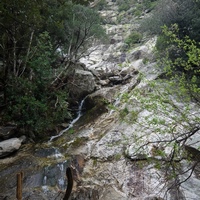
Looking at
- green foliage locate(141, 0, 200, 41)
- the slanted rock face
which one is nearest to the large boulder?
the slanted rock face

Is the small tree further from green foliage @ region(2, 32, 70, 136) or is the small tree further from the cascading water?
green foliage @ region(2, 32, 70, 136)

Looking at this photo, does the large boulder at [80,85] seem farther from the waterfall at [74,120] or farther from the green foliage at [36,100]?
the green foliage at [36,100]

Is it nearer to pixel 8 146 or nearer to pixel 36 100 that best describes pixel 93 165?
pixel 8 146

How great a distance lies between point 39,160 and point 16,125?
229 centimetres

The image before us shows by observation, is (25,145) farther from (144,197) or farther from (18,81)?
(144,197)

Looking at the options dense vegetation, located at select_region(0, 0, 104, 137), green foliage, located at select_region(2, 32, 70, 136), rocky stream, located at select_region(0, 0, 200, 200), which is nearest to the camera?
rocky stream, located at select_region(0, 0, 200, 200)

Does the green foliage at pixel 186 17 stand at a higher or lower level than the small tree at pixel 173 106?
higher

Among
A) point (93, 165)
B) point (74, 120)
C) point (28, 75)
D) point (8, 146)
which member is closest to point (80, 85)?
point (74, 120)

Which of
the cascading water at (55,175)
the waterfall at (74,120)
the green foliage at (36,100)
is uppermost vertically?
the green foliage at (36,100)

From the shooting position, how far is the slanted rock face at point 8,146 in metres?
8.09

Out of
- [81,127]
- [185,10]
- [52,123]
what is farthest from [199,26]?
[52,123]

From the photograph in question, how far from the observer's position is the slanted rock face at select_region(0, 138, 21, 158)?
26.5 feet

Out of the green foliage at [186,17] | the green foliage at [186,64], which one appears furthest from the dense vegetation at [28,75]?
the green foliage at [186,17]

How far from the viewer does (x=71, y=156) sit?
7.99m
